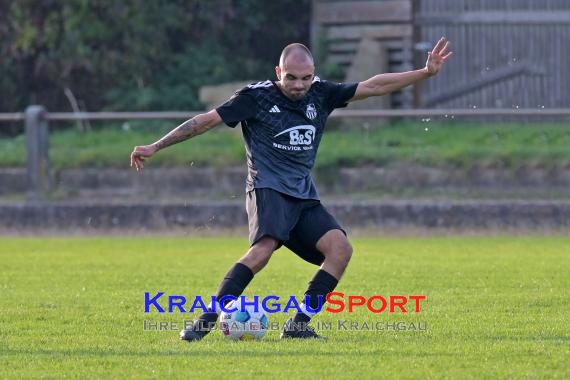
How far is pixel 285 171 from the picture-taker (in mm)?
8055

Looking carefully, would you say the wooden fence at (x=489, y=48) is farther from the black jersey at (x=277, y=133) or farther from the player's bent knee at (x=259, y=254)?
the player's bent knee at (x=259, y=254)

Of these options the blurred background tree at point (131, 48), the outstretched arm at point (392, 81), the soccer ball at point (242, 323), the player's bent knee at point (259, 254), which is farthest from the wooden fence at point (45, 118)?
the soccer ball at point (242, 323)

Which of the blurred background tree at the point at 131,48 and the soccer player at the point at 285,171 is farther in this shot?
the blurred background tree at the point at 131,48

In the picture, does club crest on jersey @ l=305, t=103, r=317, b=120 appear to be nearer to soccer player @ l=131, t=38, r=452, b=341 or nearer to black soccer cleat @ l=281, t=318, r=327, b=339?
soccer player @ l=131, t=38, r=452, b=341

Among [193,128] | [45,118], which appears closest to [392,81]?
[193,128]

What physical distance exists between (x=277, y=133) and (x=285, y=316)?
5.16 ft

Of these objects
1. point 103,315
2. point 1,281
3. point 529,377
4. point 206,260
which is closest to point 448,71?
point 206,260

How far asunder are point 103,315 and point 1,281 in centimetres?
284

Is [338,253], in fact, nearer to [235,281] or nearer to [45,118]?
[235,281]

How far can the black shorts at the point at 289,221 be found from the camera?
7.91 metres

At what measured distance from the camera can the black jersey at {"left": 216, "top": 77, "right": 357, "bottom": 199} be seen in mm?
8039

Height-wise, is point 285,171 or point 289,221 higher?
point 285,171

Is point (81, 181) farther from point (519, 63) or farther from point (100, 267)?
point (519, 63)

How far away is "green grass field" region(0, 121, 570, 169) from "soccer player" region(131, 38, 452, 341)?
32.1 ft
